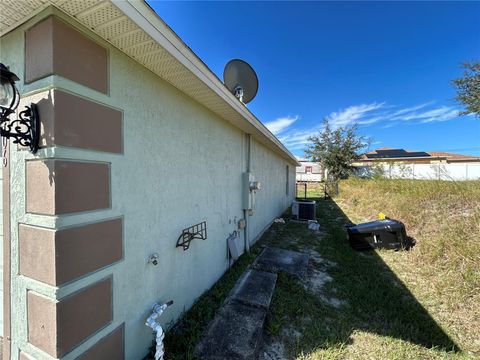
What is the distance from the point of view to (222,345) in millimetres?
2039

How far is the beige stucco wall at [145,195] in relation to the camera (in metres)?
1.38

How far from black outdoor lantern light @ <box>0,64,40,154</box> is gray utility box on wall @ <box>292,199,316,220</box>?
7.87m

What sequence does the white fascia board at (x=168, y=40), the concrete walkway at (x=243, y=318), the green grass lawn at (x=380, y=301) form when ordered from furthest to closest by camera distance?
the green grass lawn at (x=380, y=301) < the concrete walkway at (x=243, y=318) < the white fascia board at (x=168, y=40)

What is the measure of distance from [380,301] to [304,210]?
519cm

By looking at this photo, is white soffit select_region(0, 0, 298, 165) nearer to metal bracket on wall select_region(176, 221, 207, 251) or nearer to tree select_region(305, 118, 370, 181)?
metal bracket on wall select_region(176, 221, 207, 251)

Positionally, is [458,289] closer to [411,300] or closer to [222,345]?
[411,300]

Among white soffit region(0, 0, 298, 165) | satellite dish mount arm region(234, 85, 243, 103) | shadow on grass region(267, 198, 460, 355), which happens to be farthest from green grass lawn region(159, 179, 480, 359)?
satellite dish mount arm region(234, 85, 243, 103)

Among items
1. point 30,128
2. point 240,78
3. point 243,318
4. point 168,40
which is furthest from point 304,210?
point 30,128

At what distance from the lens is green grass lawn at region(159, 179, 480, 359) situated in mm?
2184

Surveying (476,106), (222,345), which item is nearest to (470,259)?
(222,345)

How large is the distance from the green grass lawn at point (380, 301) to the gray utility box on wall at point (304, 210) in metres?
2.53

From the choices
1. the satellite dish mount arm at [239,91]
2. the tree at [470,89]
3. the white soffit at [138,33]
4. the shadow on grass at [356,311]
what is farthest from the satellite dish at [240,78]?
the tree at [470,89]

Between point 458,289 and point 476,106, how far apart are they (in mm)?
11474

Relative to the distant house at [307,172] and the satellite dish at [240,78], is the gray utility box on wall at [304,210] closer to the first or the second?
the satellite dish at [240,78]
